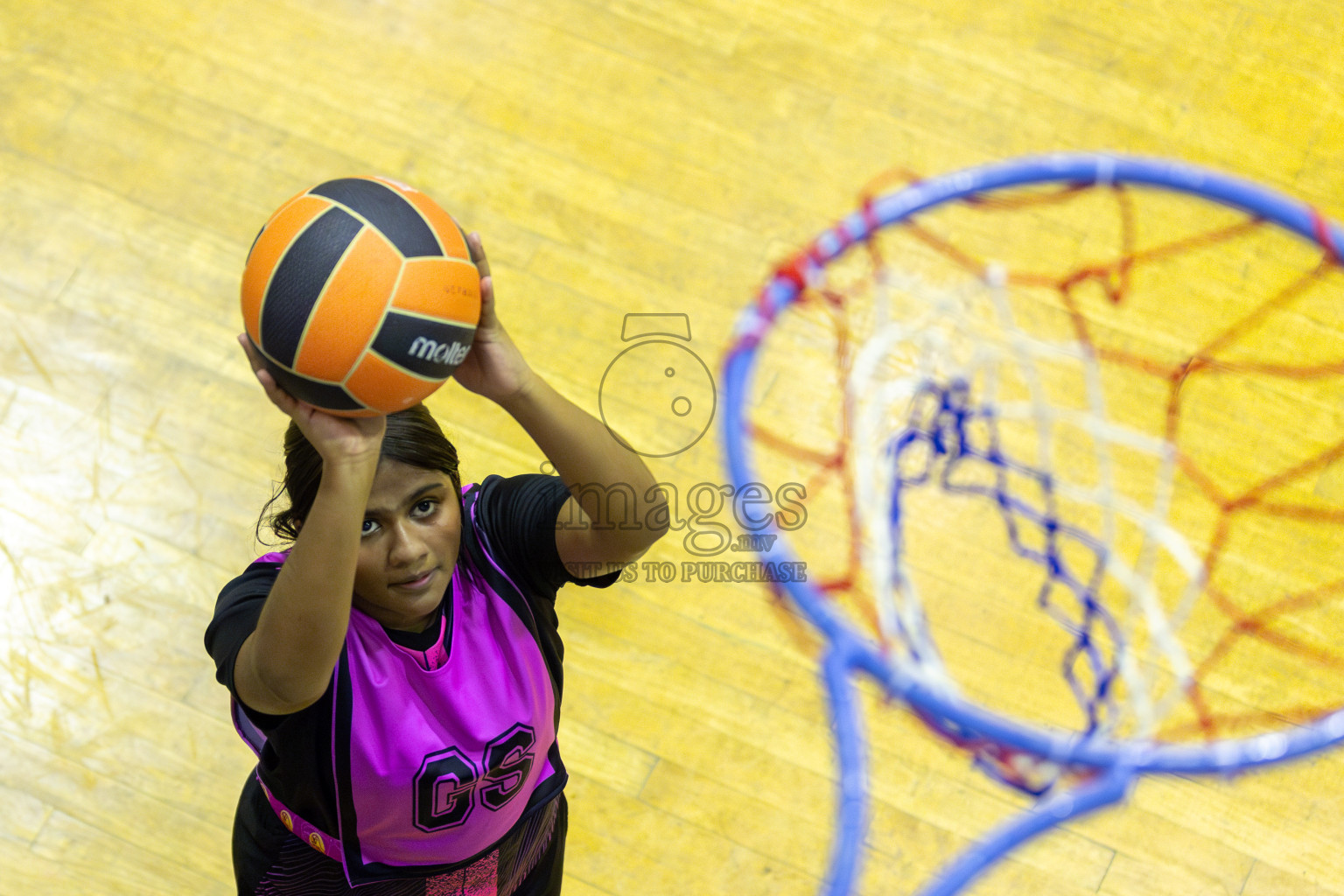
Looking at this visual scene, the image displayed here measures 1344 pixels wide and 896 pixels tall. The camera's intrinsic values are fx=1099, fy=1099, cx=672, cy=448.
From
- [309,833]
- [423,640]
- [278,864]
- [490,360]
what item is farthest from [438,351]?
[278,864]

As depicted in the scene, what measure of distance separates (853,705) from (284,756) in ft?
2.23

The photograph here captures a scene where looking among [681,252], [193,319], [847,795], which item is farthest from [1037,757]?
[193,319]

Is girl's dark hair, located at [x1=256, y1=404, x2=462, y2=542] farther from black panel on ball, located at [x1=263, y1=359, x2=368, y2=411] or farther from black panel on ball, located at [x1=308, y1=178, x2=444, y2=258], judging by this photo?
black panel on ball, located at [x1=308, y1=178, x2=444, y2=258]

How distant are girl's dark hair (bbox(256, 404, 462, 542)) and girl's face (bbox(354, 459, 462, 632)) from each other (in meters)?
0.01

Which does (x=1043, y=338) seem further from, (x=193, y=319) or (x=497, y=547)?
(x=193, y=319)

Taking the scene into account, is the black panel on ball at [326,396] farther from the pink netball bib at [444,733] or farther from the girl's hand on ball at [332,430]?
the pink netball bib at [444,733]

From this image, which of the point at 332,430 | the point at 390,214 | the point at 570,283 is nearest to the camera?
the point at 332,430

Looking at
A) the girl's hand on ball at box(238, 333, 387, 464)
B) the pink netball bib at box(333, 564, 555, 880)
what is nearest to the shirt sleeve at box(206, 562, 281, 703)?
the pink netball bib at box(333, 564, 555, 880)

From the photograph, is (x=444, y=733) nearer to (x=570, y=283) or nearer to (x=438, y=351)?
(x=438, y=351)

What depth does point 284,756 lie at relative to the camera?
1.30m

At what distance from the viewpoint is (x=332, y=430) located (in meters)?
1.18

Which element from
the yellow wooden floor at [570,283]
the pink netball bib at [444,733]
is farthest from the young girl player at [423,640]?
the yellow wooden floor at [570,283]

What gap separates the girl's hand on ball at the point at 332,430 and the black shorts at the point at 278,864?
599mm

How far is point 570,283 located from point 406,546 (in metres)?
1.47
